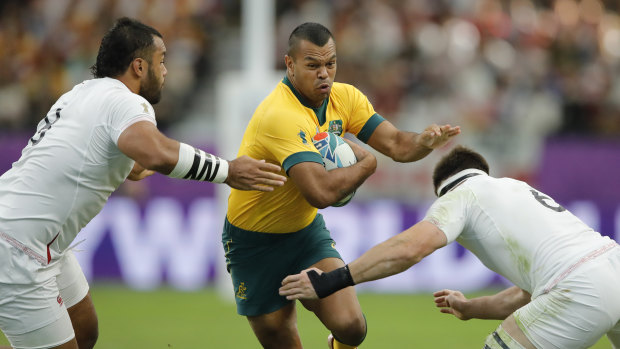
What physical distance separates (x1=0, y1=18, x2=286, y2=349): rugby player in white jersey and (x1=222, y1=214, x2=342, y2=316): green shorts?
108cm

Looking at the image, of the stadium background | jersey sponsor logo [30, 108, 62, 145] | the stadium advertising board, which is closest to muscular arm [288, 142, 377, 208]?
jersey sponsor logo [30, 108, 62, 145]

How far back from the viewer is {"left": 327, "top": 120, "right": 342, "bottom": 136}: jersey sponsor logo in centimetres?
673

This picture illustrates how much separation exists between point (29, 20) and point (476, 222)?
1344 cm

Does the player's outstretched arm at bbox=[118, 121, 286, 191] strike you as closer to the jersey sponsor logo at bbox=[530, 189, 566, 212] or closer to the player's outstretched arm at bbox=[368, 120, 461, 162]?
the player's outstretched arm at bbox=[368, 120, 461, 162]

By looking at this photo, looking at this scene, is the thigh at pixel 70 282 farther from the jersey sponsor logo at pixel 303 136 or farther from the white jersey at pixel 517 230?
the white jersey at pixel 517 230

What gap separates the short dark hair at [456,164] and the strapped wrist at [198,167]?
1.43m

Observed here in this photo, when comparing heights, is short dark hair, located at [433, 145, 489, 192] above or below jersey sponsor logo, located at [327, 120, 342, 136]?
below

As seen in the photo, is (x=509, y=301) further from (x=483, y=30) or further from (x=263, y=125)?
(x=483, y=30)

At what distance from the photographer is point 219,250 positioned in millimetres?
13250

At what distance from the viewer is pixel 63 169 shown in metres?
5.57

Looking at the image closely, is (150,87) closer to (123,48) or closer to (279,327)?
(123,48)

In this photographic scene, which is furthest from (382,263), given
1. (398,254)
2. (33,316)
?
(33,316)

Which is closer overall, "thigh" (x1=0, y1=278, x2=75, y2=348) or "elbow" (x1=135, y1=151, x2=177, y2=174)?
"elbow" (x1=135, y1=151, x2=177, y2=174)

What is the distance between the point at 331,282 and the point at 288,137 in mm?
1321
